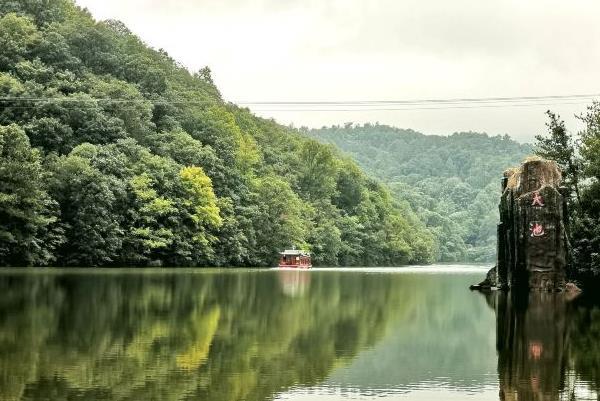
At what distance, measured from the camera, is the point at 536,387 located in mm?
11156

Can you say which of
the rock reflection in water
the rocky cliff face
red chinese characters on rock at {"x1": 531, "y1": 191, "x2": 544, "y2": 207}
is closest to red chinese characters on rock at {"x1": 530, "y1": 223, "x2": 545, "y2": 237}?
the rocky cliff face

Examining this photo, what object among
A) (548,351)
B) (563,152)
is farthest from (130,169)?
(548,351)

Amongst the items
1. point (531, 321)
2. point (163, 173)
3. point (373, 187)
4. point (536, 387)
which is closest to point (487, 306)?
point (531, 321)

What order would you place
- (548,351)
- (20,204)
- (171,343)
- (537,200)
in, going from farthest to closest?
(20,204)
(537,200)
(171,343)
(548,351)

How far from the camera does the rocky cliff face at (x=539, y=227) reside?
34.1 meters

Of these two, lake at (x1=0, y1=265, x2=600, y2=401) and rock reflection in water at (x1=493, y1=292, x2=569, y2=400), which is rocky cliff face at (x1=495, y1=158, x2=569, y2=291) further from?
lake at (x1=0, y1=265, x2=600, y2=401)

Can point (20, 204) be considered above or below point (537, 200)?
above

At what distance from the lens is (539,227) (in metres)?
34.2

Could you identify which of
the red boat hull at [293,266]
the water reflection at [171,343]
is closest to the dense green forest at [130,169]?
the red boat hull at [293,266]

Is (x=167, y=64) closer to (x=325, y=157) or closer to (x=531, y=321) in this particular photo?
(x=325, y=157)

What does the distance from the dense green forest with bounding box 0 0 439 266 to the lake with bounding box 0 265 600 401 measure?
3212 centimetres

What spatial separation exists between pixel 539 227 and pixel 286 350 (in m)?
21.7

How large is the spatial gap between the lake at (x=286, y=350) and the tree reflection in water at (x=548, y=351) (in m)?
0.03

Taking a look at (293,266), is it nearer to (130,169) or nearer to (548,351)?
(130,169)
